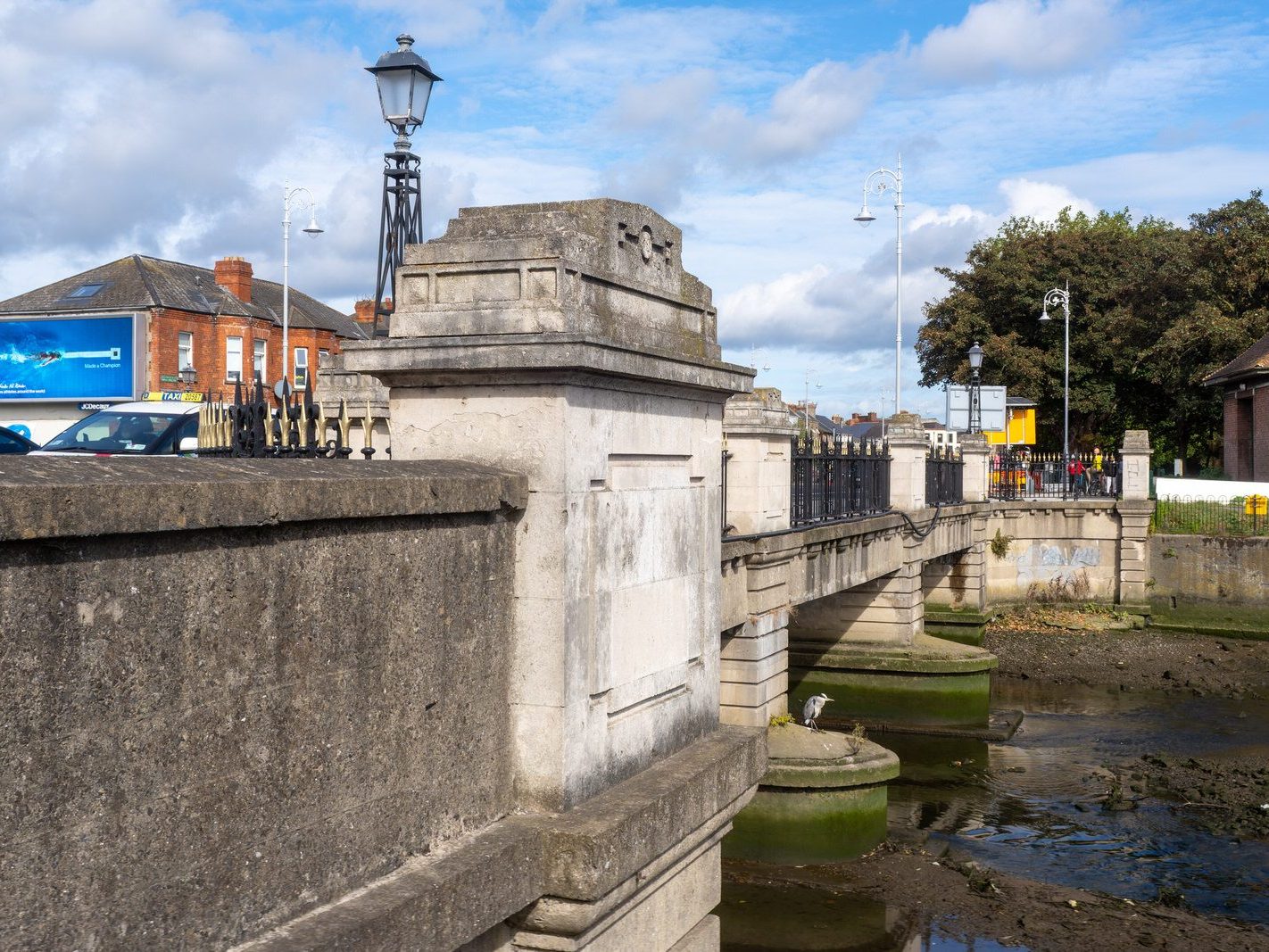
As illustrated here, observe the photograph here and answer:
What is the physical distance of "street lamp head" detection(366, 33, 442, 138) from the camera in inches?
388

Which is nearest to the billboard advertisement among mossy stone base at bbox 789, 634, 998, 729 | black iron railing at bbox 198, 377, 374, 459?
mossy stone base at bbox 789, 634, 998, 729

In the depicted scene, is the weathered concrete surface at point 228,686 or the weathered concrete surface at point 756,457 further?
the weathered concrete surface at point 756,457

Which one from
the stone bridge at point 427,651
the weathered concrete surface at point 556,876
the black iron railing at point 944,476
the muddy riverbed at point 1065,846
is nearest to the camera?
the stone bridge at point 427,651

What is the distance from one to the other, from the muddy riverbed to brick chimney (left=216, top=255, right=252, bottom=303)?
31.3 metres

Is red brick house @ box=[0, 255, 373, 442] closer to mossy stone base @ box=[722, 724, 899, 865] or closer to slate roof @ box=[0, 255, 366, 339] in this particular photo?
slate roof @ box=[0, 255, 366, 339]

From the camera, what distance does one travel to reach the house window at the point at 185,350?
1647 inches

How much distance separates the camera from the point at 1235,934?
40.3 feet

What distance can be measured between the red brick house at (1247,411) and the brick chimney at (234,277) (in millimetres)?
32642

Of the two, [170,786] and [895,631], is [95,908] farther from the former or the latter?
[895,631]

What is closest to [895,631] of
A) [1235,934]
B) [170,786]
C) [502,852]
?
[1235,934]

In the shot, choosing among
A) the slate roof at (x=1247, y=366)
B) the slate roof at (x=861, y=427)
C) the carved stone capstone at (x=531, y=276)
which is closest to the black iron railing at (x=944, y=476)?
the slate roof at (x=1247, y=366)

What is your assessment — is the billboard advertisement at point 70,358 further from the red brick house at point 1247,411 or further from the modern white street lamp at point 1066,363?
the red brick house at point 1247,411

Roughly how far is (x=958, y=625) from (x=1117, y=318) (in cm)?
2354

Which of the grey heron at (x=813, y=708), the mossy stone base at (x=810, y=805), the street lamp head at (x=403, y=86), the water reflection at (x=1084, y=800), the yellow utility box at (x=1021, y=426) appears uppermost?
the street lamp head at (x=403, y=86)
